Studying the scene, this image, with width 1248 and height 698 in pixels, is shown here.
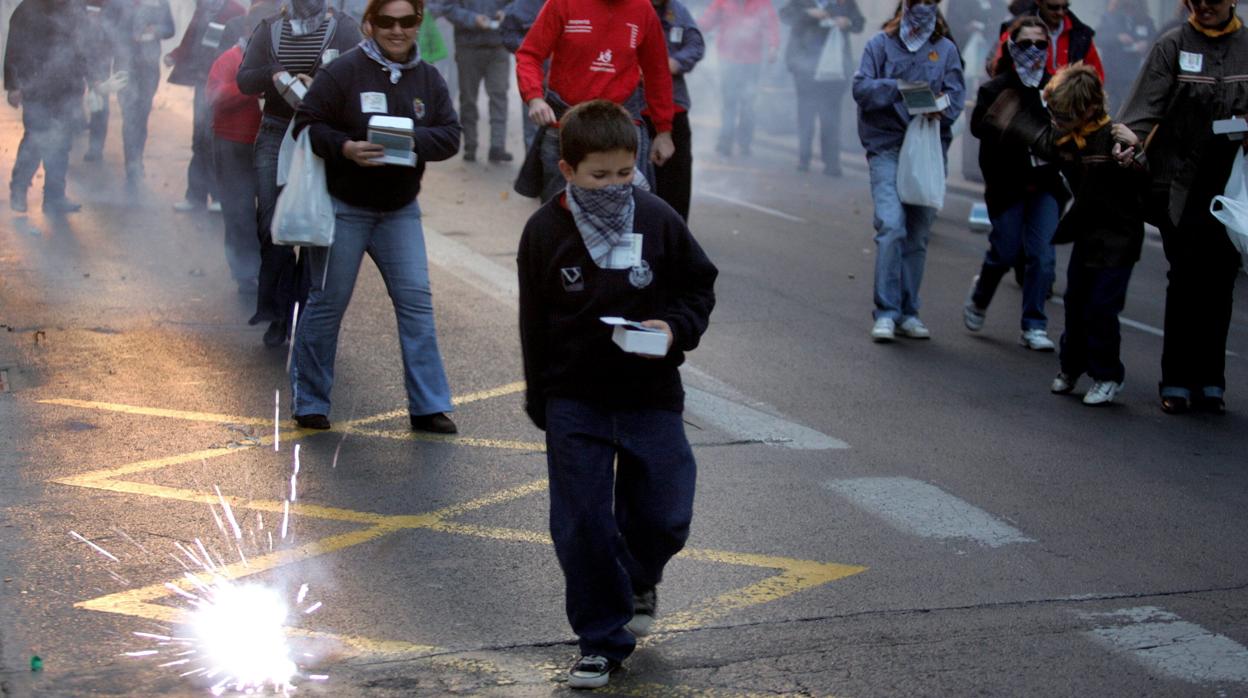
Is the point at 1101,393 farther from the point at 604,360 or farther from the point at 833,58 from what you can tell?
the point at 833,58

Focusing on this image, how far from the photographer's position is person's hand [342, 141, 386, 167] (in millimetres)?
6168

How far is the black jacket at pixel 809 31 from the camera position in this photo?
56.5 ft

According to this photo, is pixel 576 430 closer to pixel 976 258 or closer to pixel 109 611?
pixel 109 611

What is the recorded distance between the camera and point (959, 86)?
8539 millimetres

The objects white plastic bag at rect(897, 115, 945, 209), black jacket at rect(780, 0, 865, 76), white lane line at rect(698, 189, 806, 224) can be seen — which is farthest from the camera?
black jacket at rect(780, 0, 865, 76)

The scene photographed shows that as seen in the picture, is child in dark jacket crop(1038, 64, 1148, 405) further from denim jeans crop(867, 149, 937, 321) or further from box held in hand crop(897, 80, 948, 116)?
denim jeans crop(867, 149, 937, 321)

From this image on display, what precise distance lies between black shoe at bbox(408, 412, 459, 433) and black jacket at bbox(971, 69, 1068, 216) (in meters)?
3.35

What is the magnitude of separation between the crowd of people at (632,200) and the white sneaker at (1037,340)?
1 centimetres

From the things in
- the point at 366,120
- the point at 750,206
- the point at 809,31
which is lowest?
the point at 750,206

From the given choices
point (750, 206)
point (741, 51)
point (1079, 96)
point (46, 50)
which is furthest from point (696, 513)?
point (741, 51)

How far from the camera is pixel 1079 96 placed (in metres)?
7.34

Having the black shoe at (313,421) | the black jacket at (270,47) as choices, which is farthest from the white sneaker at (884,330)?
the black shoe at (313,421)

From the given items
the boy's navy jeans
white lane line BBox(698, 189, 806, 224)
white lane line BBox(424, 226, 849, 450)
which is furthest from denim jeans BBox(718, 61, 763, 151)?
the boy's navy jeans

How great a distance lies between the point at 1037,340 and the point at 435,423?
3.55 metres
